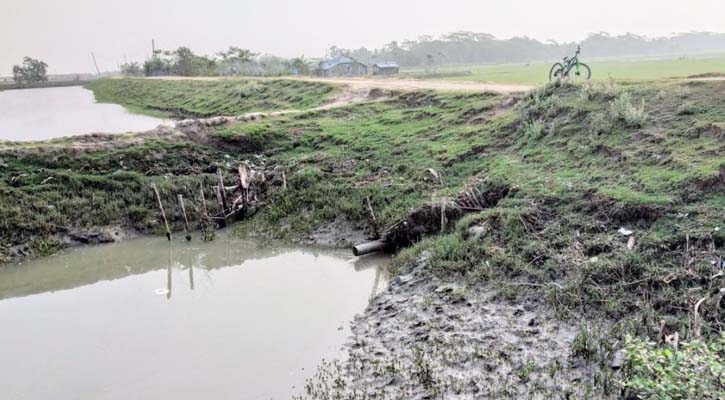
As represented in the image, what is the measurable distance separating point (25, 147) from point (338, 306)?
9569mm

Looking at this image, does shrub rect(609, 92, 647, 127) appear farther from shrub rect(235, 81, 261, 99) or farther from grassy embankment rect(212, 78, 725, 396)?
shrub rect(235, 81, 261, 99)

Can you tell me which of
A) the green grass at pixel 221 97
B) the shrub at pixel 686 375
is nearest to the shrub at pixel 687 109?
the shrub at pixel 686 375

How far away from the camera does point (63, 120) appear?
29.2 m

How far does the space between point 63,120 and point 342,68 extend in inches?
1159

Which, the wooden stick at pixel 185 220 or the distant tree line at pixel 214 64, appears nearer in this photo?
the wooden stick at pixel 185 220

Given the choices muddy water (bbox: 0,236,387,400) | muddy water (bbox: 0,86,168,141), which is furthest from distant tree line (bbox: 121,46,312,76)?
muddy water (bbox: 0,236,387,400)

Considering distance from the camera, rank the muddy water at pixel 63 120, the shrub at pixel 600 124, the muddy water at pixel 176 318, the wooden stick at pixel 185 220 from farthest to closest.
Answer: the muddy water at pixel 63 120 < the wooden stick at pixel 185 220 < the shrub at pixel 600 124 < the muddy water at pixel 176 318

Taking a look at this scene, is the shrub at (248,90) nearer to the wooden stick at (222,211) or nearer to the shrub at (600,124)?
the wooden stick at (222,211)

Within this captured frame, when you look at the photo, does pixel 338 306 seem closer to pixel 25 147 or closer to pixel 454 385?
pixel 454 385

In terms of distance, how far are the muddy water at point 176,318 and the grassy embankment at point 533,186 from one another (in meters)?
1.19

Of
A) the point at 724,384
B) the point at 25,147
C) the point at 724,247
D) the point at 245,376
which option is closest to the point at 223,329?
the point at 245,376

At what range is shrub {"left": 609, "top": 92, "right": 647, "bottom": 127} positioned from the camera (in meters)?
10.3

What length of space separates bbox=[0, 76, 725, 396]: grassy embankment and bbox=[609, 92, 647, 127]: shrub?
38 mm

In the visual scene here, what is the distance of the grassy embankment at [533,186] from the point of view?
681cm
